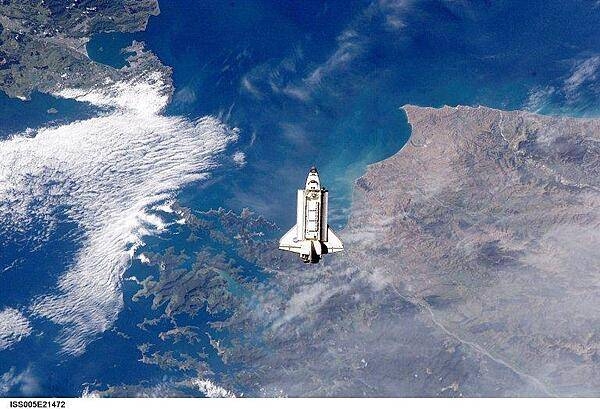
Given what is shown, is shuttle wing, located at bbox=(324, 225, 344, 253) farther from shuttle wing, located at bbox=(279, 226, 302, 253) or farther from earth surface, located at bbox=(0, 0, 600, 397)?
earth surface, located at bbox=(0, 0, 600, 397)

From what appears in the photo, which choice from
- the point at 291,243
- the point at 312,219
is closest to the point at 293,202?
the point at 291,243

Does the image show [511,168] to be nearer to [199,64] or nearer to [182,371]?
[199,64]

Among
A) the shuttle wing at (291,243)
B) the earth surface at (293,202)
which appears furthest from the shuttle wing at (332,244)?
the earth surface at (293,202)

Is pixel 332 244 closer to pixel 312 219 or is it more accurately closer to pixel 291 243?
pixel 312 219

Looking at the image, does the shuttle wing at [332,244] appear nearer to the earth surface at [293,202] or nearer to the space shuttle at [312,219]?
the space shuttle at [312,219]

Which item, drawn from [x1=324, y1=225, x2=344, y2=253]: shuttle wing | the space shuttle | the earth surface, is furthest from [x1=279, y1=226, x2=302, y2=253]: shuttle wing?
the earth surface
